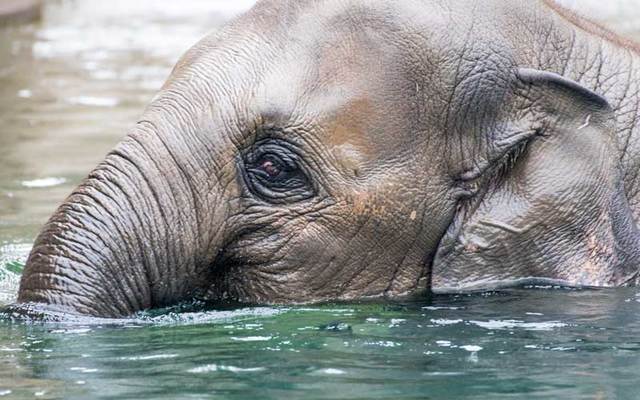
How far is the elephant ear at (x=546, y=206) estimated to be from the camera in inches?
301

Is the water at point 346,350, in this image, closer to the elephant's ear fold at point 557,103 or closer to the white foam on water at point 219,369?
the white foam on water at point 219,369

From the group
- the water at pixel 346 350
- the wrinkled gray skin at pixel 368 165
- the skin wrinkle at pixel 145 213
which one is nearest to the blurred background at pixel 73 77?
the wrinkled gray skin at pixel 368 165

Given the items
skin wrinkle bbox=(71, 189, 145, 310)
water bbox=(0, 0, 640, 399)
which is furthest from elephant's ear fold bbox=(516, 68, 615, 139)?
skin wrinkle bbox=(71, 189, 145, 310)

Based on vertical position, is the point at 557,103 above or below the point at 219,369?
above

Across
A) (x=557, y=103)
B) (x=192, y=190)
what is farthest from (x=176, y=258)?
(x=557, y=103)

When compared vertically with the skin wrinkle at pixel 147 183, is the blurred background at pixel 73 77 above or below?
above

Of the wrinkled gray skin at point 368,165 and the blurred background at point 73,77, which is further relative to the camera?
the blurred background at point 73,77

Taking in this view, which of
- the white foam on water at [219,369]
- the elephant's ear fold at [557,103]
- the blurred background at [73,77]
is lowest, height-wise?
the white foam on water at [219,369]

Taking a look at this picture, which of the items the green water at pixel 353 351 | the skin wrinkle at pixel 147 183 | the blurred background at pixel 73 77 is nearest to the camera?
the green water at pixel 353 351

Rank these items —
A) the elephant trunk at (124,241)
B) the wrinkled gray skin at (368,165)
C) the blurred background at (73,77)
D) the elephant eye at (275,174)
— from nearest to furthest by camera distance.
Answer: the elephant trunk at (124,241) → the wrinkled gray skin at (368,165) → the elephant eye at (275,174) → the blurred background at (73,77)

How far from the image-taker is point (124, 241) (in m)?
7.11

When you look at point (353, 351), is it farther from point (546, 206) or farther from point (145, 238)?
point (546, 206)

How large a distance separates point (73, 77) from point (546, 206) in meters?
13.2

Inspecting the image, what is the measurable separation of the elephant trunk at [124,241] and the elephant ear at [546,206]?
123 centimetres
